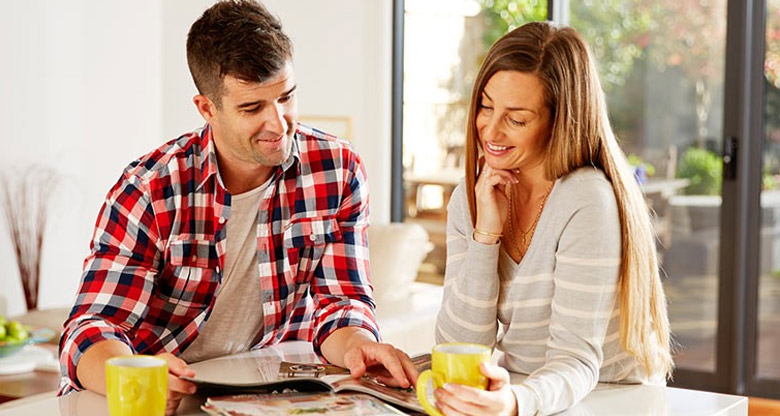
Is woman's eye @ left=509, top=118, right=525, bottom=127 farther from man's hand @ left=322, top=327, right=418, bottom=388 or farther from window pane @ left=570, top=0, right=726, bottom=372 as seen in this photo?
window pane @ left=570, top=0, right=726, bottom=372

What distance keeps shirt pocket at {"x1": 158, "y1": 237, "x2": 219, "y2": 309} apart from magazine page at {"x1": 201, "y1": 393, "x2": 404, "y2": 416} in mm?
427

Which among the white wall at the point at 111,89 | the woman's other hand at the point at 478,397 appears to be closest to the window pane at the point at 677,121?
the white wall at the point at 111,89

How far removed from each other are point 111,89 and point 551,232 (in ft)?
13.9

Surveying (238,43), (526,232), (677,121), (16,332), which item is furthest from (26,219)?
(526,232)

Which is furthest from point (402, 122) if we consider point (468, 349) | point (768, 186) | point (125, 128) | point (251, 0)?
point (468, 349)

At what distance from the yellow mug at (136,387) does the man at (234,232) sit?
0.33 metres

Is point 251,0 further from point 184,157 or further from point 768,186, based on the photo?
point 768,186

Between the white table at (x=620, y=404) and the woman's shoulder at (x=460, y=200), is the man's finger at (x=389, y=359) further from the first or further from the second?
the woman's shoulder at (x=460, y=200)

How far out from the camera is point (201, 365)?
1.79m

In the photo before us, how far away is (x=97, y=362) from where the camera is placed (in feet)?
5.43

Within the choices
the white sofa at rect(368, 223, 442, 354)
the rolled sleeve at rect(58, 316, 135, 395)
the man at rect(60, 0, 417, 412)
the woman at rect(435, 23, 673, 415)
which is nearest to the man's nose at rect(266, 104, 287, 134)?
the man at rect(60, 0, 417, 412)

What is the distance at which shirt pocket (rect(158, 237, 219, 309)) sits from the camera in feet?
6.20

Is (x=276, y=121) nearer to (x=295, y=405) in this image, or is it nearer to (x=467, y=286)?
(x=467, y=286)

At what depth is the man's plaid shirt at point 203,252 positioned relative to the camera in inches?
72.2
